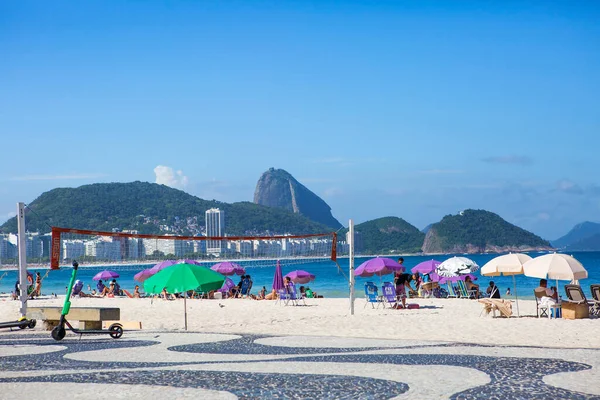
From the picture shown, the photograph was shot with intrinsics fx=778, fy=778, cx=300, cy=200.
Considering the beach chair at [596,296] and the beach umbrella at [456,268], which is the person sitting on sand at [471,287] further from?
the beach chair at [596,296]

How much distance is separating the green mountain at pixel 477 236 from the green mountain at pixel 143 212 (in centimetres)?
2466

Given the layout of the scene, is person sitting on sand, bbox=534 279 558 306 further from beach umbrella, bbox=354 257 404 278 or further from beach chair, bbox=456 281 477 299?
beach chair, bbox=456 281 477 299

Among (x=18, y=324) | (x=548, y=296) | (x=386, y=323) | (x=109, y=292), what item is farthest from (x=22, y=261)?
(x=109, y=292)

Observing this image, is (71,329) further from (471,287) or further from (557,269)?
(471,287)

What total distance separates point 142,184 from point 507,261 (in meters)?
119

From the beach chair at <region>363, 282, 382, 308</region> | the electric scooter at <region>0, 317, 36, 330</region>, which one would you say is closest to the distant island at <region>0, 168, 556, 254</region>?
the beach chair at <region>363, 282, 382, 308</region>

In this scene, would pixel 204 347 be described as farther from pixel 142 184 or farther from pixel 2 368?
pixel 142 184

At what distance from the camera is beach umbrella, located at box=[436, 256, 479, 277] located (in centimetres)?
2361

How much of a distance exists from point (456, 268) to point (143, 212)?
10470 cm

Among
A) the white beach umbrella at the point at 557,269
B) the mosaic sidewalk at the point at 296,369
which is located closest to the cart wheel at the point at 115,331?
the mosaic sidewalk at the point at 296,369

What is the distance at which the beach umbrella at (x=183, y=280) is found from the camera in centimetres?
1355

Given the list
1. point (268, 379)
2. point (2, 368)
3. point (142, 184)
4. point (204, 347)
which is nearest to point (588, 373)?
point (268, 379)

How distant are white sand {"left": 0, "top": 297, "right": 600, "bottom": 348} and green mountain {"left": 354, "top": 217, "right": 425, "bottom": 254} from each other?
124 m

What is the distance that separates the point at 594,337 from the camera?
12492mm
